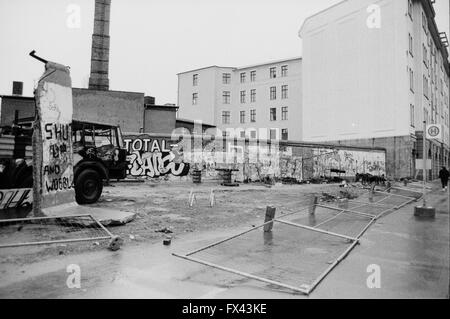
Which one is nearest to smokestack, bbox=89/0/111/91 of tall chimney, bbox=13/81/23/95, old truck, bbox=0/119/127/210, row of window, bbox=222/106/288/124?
tall chimney, bbox=13/81/23/95

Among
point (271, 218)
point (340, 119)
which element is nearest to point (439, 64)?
point (340, 119)

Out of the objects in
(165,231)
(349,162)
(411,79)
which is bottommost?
(165,231)

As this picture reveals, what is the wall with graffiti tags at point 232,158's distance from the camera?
20328 mm

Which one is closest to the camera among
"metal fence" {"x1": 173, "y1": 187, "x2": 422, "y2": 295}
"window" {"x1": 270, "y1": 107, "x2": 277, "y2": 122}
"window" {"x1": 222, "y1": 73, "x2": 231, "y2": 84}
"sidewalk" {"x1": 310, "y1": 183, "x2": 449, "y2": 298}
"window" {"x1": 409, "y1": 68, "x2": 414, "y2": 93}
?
"sidewalk" {"x1": 310, "y1": 183, "x2": 449, "y2": 298}

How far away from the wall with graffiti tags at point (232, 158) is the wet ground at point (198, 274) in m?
14.1

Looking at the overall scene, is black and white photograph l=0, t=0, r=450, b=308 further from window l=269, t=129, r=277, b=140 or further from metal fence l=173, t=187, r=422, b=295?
window l=269, t=129, r=277, b=140

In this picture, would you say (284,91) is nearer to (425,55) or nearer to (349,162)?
(425,55)

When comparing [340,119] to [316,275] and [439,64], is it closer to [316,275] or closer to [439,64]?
Answer: [439,64]

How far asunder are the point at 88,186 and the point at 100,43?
75.6 feet

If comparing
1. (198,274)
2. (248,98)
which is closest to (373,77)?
(248,98)

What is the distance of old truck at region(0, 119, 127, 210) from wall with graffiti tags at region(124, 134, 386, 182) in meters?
8.98

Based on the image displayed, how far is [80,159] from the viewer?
9.48 metres

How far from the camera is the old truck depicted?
7.77m

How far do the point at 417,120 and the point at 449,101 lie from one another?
3017 cm
